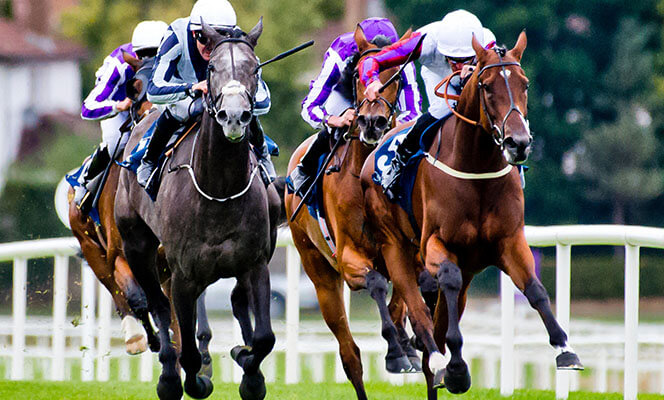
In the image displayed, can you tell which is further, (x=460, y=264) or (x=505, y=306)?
(x=505, y=306)

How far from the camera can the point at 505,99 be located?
671 cm

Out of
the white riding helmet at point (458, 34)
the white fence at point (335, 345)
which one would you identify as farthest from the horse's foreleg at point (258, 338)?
the white fence at point (335, 345)

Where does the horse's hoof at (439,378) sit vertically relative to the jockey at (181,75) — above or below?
below

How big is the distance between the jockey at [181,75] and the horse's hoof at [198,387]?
3.88 ft

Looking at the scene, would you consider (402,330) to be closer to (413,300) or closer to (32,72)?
(413,300)

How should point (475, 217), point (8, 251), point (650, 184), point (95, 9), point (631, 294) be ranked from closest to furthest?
1. point (475, 217)
2. point (631, 294)
3. point (8, 251)
4. point (650, 184)
5. point (95, 9)

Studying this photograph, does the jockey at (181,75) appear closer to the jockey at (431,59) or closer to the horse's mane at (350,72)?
the jockey at (431,59)

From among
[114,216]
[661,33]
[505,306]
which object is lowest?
[505,306]

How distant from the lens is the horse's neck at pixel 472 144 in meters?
7.07

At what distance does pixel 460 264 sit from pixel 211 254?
1344 mm

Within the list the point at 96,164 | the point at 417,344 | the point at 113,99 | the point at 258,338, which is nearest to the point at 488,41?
the point at 417,344

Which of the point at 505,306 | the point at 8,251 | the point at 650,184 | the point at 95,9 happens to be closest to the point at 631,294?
the point at 505,306

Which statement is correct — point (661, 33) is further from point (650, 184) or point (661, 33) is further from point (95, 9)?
point (95, 9)

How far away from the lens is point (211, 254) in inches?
285
